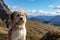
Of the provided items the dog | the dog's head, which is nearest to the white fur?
the dog

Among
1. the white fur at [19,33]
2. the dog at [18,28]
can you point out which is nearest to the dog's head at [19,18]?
the dog at [18,28]

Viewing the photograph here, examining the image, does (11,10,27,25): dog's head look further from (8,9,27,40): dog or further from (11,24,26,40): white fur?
(11,24,26,40): white fur

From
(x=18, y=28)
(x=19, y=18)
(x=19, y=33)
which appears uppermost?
(x=19, y=18)

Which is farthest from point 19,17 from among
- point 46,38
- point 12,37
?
point 46,38

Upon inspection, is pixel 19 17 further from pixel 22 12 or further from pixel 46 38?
pixel 46 38

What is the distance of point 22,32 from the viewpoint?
9.73 m

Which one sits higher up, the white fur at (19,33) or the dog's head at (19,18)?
the dog's head at (19,18)

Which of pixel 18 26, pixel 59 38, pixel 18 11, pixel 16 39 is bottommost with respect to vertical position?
pixel 59 38

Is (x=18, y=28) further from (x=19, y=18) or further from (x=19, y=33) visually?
(x=19, y=18)

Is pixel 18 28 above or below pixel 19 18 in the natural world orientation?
below

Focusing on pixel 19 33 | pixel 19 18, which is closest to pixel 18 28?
pixel 19 33

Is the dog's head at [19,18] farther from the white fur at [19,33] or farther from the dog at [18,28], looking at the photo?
the white fur at [19,33]

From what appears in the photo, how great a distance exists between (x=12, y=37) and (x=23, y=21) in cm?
93

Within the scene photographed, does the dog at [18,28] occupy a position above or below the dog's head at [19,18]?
below
